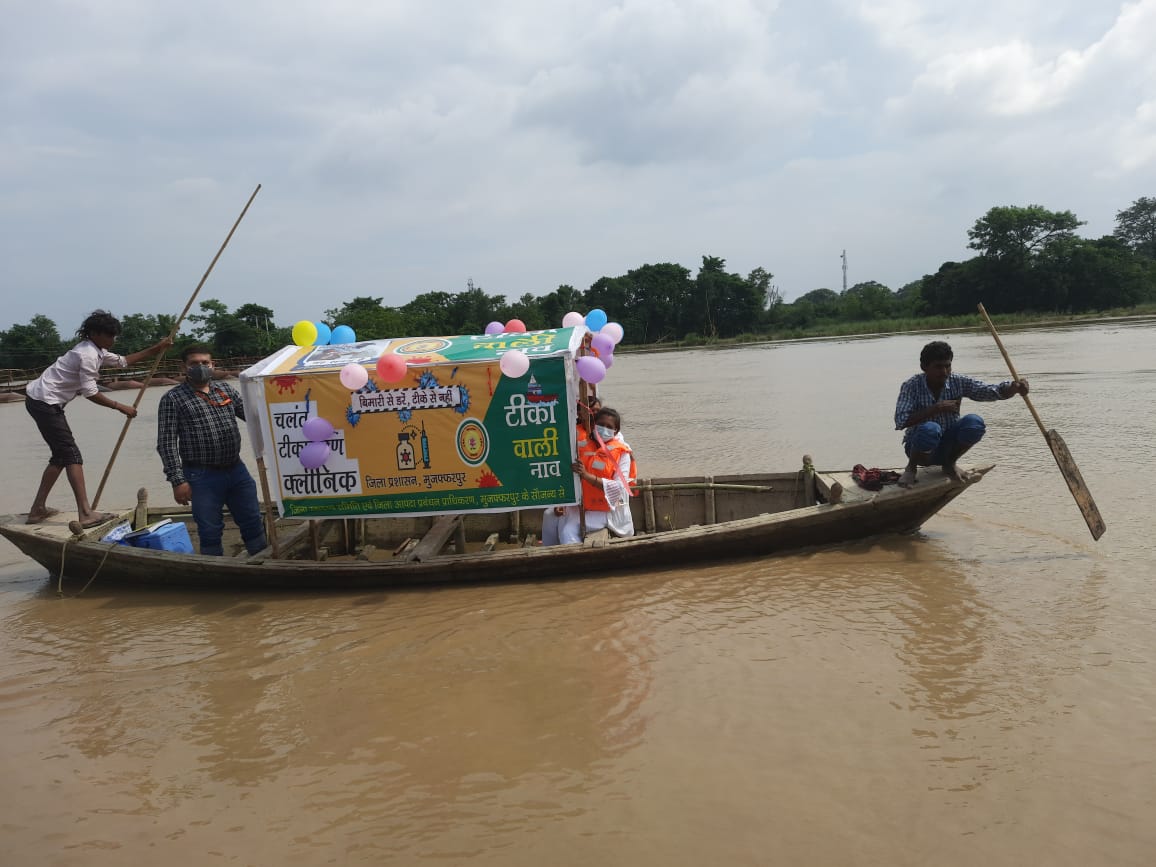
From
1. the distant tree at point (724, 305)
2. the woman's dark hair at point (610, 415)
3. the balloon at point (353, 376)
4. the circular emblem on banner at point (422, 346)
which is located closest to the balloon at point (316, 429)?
the balloon at point (353, 376)

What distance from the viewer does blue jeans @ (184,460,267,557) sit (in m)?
5.36

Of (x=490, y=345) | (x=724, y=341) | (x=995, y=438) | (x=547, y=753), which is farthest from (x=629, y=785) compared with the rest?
(x=724, y=341)

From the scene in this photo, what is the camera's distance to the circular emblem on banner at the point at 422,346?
5.18 meters

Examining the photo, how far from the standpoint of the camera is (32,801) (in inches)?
126

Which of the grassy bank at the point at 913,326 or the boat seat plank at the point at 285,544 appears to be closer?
the boat seat plank at the point at 285,544

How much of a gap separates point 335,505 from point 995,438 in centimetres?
851

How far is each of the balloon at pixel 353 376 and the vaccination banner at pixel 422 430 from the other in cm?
12

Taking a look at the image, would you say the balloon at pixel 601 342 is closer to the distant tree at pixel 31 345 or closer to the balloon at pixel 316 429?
the balloon at pixel 316 429

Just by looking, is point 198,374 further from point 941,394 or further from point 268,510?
point 941,394

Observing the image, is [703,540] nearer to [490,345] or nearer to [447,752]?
[490,345]

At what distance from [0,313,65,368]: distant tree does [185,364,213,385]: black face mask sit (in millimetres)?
41297

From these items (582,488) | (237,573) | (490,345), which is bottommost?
(237,573)

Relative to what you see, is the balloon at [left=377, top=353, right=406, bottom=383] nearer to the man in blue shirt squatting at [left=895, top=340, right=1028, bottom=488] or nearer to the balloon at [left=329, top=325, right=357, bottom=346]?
the balloon at [left=329, top=325, right=357, bottom=346]

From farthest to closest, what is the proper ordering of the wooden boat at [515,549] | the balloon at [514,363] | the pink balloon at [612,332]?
the pink balloon at [612,332] < the wooden boat at [515,549] < the balloon at [514,363]
